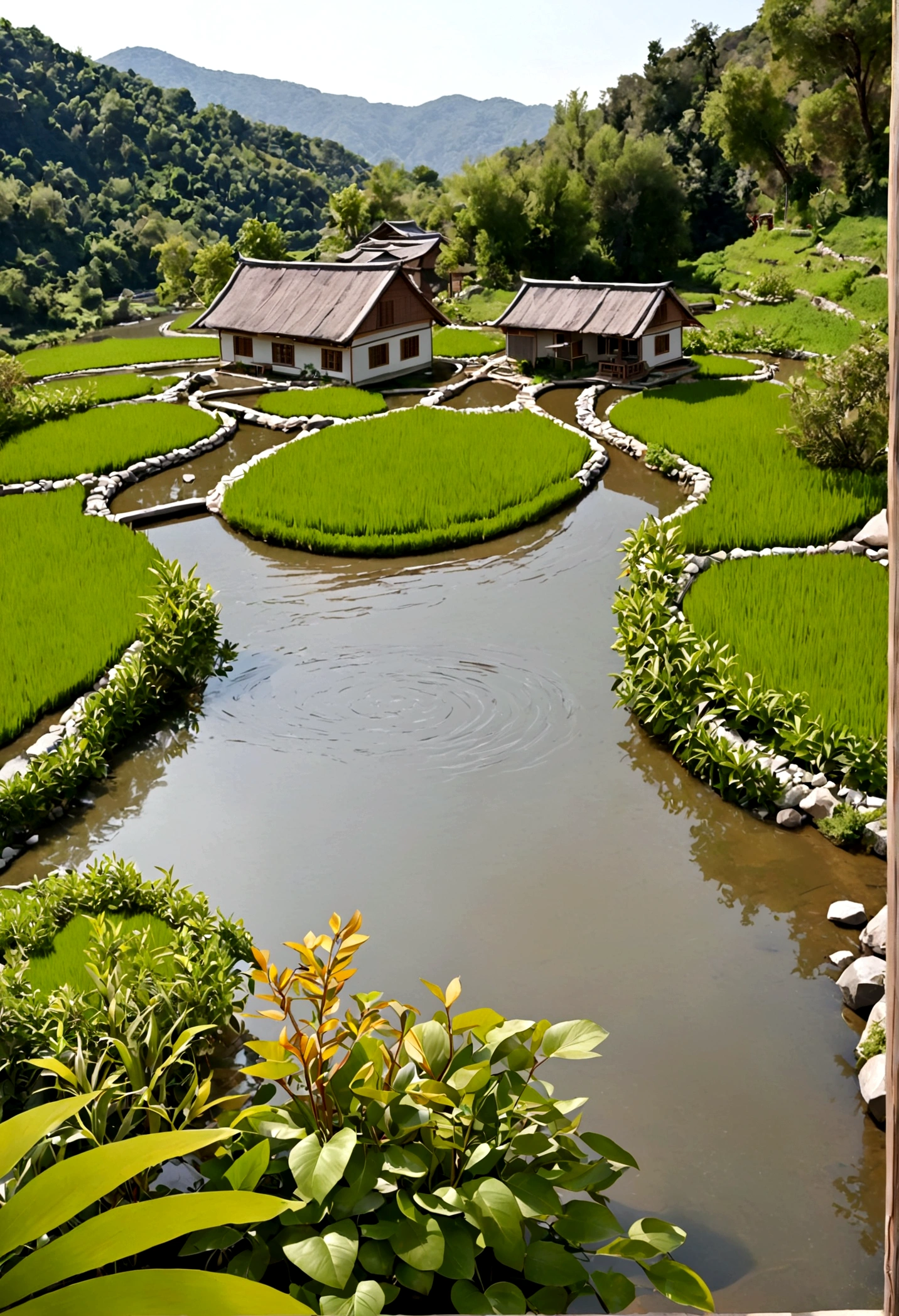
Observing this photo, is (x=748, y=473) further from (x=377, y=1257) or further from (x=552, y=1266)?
(x=377, y=1257)

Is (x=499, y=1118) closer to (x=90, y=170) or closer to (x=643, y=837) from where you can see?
(x=643, y=837)

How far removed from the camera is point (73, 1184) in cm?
180

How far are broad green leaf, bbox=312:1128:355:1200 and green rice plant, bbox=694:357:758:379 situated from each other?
25399 mm

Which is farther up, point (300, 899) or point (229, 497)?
point (229, 497)

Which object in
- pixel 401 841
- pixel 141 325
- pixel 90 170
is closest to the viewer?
pixel 401 841

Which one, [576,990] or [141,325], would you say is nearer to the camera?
[576,990]

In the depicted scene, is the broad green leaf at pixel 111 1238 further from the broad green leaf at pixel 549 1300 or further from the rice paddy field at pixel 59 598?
the rice paddy field at pixel 59 598

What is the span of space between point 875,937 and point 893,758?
239 inches

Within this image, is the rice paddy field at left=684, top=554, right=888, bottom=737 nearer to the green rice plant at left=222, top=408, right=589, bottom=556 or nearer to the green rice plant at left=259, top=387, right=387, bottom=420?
the green rice plant at left=222, top=408, right=589, bottom=556

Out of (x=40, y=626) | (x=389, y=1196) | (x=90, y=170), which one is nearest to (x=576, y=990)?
(x=389, y=1196)

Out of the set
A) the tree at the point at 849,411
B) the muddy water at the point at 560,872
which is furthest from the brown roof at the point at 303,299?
the muddy water at the point at 560,872

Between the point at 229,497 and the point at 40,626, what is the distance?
20.3 ft

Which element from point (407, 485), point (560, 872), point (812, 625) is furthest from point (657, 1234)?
point (407, 485)

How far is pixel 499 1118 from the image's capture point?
16.4ft
